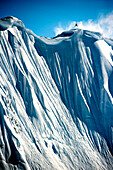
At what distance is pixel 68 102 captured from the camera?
9656 millimetres

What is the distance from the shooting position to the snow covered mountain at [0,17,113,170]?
7391mm

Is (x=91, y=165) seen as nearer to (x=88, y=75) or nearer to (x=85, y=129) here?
(x=85, y=129)

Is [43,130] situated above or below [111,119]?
above

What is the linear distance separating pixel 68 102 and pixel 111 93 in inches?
121

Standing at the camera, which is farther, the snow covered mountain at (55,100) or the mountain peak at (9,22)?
the mountain peak at (9,22)

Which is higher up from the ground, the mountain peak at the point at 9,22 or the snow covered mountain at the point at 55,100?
the mountain peak at the point at 9,22

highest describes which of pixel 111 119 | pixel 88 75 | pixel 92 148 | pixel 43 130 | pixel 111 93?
pixel 88 75

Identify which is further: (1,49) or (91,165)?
(1,49)

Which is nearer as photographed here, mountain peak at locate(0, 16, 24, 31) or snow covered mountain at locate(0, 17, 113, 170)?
snow covered mountain at locate(0, 17, 113, 170)

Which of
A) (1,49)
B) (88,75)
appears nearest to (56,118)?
(88,75)

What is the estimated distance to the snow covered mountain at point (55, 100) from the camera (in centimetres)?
739

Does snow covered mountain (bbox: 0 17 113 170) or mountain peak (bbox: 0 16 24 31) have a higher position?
mountain peak (bbox: 0 16 24 31)

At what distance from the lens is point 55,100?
30.8 feet

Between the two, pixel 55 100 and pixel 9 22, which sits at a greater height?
pixel 9 22
